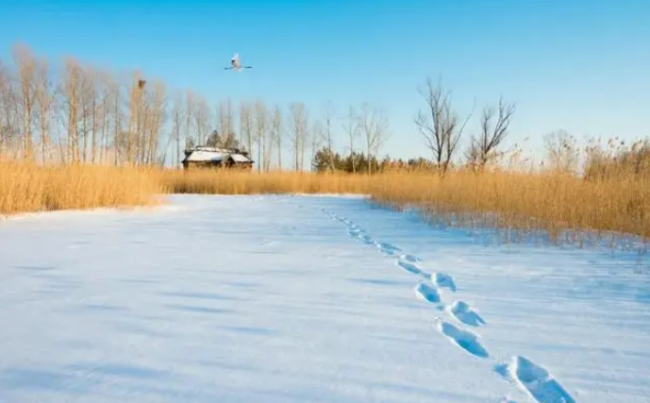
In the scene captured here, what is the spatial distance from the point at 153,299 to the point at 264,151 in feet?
105

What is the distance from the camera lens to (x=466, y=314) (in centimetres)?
158

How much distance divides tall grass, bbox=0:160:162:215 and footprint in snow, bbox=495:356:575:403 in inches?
231

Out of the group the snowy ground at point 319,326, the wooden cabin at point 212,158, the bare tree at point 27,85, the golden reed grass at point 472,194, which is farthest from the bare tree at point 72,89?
the snowy ground at point 319,326

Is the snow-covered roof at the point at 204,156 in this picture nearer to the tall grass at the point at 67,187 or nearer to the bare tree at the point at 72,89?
the bare tree at the point at 72,89

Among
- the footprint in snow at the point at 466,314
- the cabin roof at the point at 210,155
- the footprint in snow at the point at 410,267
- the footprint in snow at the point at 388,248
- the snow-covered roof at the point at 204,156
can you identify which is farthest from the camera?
the cabin roof at the point at 210,155

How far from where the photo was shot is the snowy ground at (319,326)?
98 centimetres

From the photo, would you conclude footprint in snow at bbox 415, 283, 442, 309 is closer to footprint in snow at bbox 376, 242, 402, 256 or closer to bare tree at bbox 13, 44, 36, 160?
footprint in snow at bbox 376, 242, 402, 256

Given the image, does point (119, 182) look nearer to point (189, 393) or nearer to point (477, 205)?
point (477, 205)

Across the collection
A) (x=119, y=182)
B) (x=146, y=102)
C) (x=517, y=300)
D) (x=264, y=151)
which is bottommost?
(x=517, y=300)

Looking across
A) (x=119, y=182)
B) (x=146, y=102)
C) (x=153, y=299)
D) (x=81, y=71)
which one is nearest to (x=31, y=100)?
(x=81, y=71)

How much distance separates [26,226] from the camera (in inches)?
154

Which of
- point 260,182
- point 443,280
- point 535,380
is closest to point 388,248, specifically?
point 443,280

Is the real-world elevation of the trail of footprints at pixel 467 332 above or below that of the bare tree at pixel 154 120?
below

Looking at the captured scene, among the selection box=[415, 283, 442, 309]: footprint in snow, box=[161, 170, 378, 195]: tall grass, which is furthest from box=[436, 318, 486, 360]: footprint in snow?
box=[161, 170, 378, 195]: tall grass
